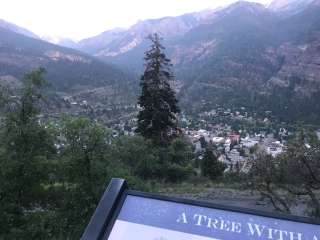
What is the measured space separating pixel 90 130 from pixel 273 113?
8834 cm

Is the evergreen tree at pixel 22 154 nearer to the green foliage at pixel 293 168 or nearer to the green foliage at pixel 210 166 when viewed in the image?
the green foliage at pixel 293 168

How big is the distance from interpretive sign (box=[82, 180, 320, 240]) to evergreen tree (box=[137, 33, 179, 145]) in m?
19.1

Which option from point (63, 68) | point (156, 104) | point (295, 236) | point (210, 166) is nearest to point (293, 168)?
point (295, 236)

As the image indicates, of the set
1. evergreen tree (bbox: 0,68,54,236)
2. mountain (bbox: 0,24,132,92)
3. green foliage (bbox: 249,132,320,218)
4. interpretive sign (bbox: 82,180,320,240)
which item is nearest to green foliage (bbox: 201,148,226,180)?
green foliage (bbox: 249,132,320,218)

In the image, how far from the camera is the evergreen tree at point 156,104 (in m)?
22.7

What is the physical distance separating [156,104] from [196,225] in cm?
1992

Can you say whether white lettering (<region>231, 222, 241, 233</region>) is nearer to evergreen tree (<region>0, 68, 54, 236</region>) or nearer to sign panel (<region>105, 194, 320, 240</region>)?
sign panel (<region>105, 194, 320, 240</region>)

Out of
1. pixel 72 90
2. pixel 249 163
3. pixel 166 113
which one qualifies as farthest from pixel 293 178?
pixel 72 90

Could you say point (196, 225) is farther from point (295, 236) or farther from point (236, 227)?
point (295, 236)

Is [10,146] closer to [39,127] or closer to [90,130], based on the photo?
[39,127]

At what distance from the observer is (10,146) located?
7.52m

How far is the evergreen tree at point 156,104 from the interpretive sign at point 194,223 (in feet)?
62.5

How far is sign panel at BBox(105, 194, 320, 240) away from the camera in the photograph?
293cm

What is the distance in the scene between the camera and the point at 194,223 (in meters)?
3.04
